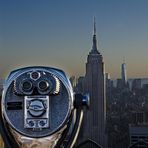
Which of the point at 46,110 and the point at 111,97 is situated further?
the point at 111,97

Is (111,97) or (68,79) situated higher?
(111,97)

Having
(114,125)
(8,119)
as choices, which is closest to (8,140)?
(8,119)

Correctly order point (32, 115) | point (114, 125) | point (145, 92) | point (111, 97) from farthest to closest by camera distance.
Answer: point (114, 125) < point (145, 92) < point (111, 97) < point (32, 115)

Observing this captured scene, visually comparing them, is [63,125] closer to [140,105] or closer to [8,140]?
[8,140]

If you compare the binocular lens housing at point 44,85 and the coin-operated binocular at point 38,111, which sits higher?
the binocular lens housing at point 44,85

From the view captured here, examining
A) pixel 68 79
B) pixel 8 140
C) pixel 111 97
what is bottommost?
pixel 8 140

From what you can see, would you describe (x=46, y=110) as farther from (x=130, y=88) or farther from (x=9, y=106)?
(x=130, y=88)

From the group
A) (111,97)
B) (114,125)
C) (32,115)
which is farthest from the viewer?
(114,125)

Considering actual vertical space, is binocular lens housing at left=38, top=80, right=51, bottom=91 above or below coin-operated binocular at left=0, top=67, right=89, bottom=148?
above
